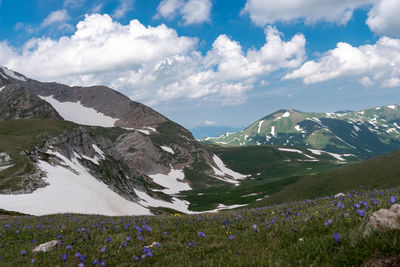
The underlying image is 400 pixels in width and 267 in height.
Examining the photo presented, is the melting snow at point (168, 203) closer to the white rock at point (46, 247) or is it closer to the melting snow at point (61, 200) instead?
the melting snow at point (61, 200)

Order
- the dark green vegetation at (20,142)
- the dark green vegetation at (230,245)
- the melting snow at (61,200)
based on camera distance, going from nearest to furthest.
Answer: the dark green vegetation at (230,245)
the melting snow at (61,200)
the dark green vegetation at (20,142)

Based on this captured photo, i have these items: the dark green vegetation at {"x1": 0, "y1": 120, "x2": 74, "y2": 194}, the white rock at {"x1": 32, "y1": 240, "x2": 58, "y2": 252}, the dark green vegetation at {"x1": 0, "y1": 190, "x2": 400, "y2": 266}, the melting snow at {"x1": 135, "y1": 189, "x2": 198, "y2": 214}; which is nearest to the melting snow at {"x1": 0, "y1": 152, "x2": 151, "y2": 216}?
the dark green vegetation at {"x1": 0, "y1": 120, "x2": 74, "y2": 194}

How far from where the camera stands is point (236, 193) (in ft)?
552

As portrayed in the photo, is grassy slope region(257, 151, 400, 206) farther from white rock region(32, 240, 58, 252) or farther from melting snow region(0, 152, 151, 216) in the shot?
white rock region(32, 240, 58, 252)

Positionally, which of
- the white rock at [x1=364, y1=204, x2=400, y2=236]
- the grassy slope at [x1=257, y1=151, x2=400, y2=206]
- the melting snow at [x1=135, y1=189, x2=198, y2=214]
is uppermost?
the white rock at [x1=364, y1=204, x2=400, y2=236]

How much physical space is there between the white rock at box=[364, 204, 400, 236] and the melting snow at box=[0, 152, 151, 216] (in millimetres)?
48274

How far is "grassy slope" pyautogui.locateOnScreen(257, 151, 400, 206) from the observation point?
5572 cm

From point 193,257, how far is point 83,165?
10702 cm

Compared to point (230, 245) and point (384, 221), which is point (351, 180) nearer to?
point (230, 245)

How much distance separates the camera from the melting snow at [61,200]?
44.3 metres

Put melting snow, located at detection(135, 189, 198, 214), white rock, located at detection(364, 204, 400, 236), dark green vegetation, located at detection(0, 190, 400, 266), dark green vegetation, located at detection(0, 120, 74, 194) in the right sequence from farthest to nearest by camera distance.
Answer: melting snow, located at detection(135, 189, 198, 214) < dark green vegetation, located at detection(0, 120, 74, 194) < white rock, located at detection(364, 204, 400, 236) < dark green vegetation, located at detection(0, 190, 400, 266)

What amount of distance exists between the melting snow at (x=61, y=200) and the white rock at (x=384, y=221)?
48274mm

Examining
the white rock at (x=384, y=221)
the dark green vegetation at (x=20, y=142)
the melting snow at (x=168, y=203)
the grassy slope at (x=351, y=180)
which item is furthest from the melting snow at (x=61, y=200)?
the melting snow at (x=168, y=203)

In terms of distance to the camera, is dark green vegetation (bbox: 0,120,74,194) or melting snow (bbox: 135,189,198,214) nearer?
dark green vegetation (bbox: 0,120,74,194)
